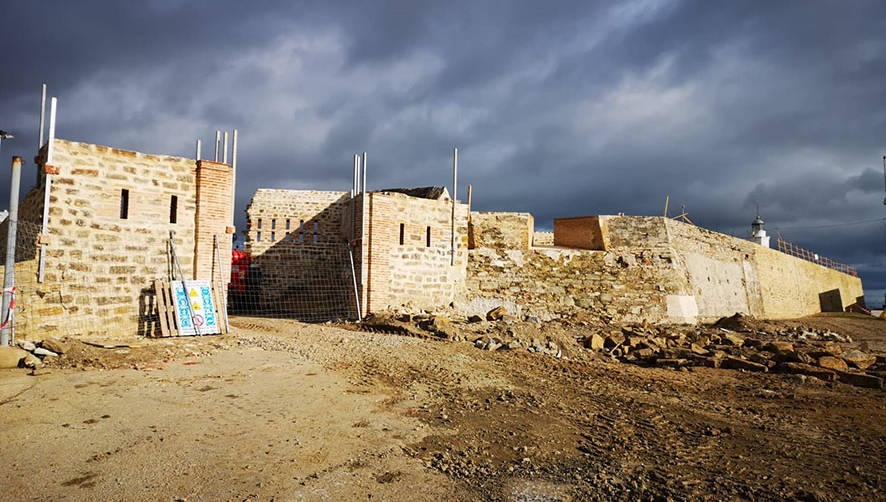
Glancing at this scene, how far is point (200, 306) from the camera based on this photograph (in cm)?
988

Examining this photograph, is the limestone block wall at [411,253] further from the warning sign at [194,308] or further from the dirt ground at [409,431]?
the dirt ground at [409,431]

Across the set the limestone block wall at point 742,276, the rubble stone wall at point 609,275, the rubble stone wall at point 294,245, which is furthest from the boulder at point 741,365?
Result: the rubble stone wall at point 294,245

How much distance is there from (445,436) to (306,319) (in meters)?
11.9

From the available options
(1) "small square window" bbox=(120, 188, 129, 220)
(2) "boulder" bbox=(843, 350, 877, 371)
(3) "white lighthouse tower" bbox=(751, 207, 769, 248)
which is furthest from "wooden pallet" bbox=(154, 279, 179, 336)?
(3) "white lighthouse tower" bbox=(751, 207, 769, 248)

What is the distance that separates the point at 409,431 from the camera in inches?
201

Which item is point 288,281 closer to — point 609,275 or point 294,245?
point 294,245

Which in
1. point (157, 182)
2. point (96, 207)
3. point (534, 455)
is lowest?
point (534, 455)

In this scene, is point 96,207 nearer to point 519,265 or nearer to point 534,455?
point 534,455

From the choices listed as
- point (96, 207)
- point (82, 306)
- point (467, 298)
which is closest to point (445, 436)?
point (82, 306)

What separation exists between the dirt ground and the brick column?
6.98ft

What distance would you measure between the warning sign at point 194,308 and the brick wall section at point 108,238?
44 centimetres

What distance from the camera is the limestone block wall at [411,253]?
13891 millimetres

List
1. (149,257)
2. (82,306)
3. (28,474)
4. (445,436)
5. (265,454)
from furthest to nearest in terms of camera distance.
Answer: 1. (149,257)
2. (82,306)
3. (445,436)
4. (265,454)
5. (28,474)

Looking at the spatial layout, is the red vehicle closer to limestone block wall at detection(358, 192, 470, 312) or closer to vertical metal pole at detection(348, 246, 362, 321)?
vertical metal pole at detection(348, 246, 362, 321)
